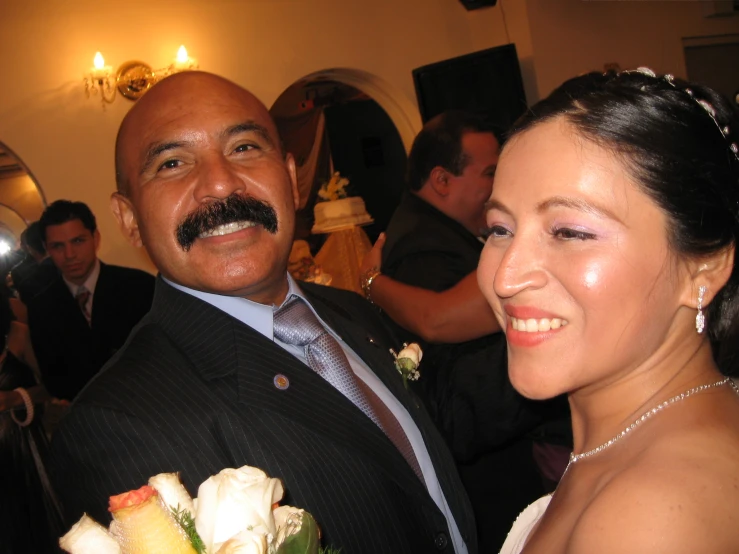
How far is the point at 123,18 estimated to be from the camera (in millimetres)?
5414

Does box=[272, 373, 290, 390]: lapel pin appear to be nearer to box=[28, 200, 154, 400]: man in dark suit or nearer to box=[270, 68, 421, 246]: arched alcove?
box=[28, 200, 154, 400]: man in dark suit

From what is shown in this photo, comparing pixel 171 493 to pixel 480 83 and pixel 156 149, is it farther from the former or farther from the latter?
pixel 480 83

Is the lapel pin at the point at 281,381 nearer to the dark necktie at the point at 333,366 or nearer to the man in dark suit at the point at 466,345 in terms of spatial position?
the dark necktie at the point at 333,366

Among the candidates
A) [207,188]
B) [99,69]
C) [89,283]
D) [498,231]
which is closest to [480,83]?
[99,69]

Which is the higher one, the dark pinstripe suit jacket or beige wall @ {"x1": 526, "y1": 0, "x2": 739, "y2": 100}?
beige wall @ {"x1": 526, "y1": 0, "x2": 739, "y2": 100}

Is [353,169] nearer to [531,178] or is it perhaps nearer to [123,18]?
[123,18]

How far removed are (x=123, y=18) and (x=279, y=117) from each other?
81.0 inches

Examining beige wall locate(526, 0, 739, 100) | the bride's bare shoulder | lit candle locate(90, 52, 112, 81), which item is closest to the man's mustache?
the bride's bare shoulder

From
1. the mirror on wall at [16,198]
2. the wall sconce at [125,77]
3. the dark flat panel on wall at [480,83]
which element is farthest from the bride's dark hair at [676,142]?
the dark flat panel on wall at [480,83]

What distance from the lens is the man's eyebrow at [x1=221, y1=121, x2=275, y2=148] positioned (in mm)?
1521

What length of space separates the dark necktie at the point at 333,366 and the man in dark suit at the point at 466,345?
0.38 metres

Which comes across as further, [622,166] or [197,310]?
[197,310]

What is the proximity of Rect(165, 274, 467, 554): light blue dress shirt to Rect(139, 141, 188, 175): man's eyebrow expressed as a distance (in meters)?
0.28

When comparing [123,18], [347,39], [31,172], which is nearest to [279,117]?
[347,39]
